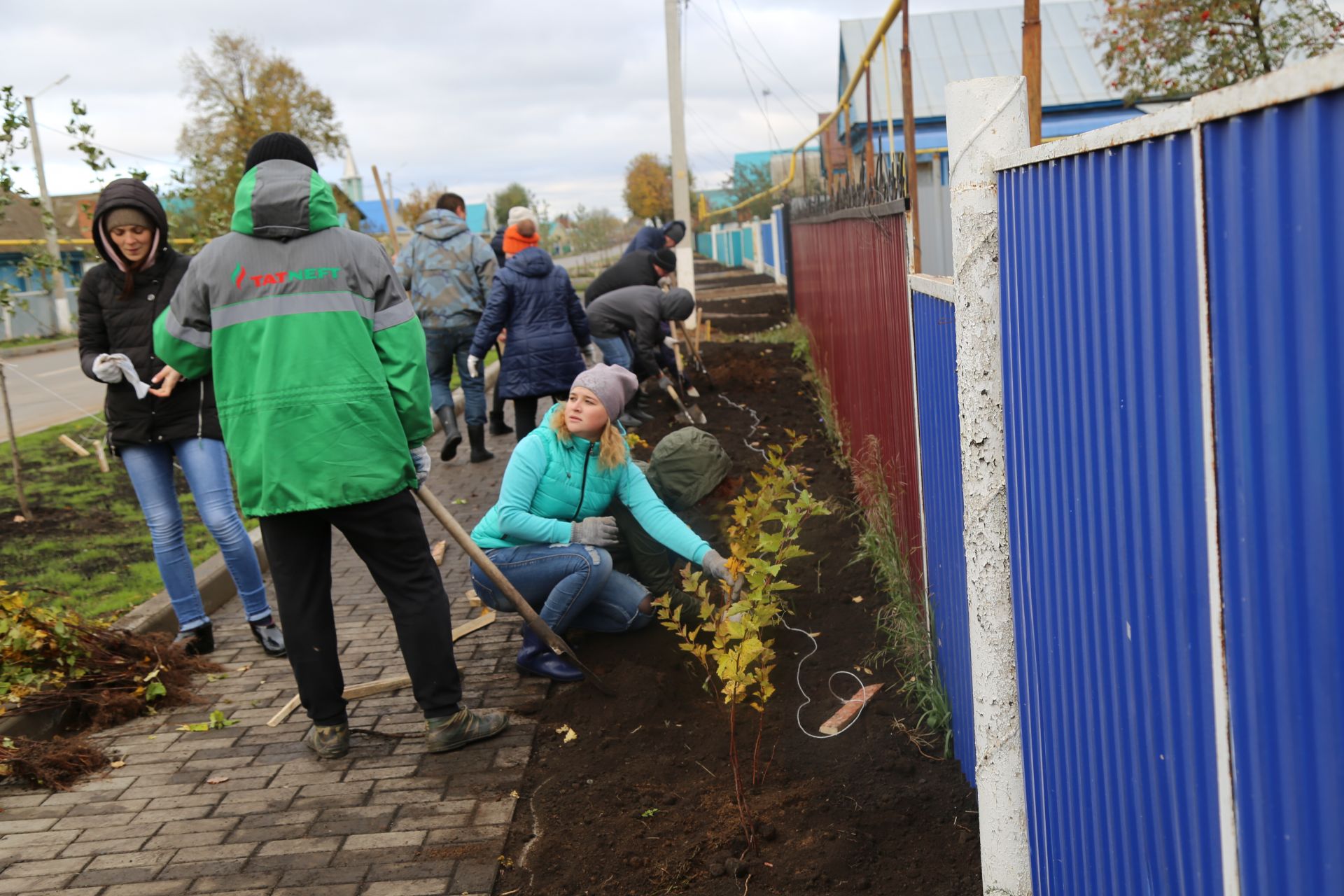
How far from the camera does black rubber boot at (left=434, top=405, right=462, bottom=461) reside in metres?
8.98

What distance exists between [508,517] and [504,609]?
0.41 metres

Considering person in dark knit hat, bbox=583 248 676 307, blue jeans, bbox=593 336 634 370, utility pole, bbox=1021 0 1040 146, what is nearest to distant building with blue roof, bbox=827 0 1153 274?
person in dark knit hat, bbox=583 248 676 307

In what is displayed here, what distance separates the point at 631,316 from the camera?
31.5 ft

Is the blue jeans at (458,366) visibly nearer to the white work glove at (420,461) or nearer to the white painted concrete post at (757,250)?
the white work glove at (420,461)

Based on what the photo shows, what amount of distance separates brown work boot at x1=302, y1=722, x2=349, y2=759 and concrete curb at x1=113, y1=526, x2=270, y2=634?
4.17 ft

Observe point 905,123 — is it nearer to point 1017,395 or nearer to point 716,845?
point 1017,395

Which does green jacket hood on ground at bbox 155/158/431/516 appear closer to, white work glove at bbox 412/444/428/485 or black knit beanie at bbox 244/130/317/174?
black knit beanie at bbox 244/130/317/174

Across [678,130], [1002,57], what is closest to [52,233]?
[678,130]

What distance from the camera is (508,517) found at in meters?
4.45

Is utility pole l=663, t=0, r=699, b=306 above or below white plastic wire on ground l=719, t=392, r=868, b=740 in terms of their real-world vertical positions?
above

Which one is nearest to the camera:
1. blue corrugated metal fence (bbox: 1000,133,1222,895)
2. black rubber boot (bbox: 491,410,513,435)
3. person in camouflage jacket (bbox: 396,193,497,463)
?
blue corrugated metal fence (bbox: 1000,133,1222,895)

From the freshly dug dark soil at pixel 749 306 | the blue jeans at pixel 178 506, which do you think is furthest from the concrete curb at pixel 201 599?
the freshly dug dark soil at pixel 749 306

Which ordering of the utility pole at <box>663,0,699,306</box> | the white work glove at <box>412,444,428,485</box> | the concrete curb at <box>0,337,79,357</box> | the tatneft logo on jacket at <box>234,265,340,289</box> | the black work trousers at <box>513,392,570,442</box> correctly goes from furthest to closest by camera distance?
the concrete curb at <box>0,337,79,357</box> → the utility pole at <box>663,0,699,306</box> → the black work trousers at <box>513,392,570,442</box> → the white work glove at <box>412,444,428,485</box> → the tatneft logo on jacket at <box>234,265,340,289</box>

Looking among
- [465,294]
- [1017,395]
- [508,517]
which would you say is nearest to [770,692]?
[1017,395]
